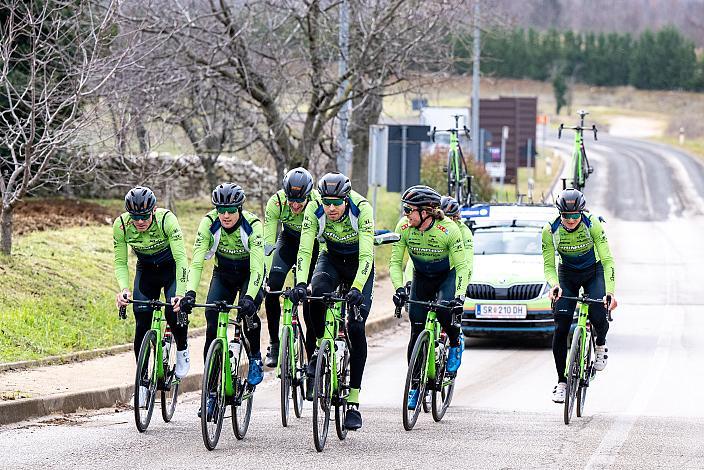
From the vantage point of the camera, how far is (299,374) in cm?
1123

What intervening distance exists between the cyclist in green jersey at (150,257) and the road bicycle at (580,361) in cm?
327

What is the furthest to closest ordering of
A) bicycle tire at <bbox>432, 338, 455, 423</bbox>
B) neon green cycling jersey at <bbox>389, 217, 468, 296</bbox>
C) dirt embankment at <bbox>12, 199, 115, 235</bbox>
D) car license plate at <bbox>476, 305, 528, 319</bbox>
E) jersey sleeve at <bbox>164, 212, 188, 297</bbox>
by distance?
dirt embankment at <bbox>12, 199, 115, 235</bbox> < car license plate at <bbox>476, 305, 528, 319</bbox> < bicycle tire at <bbox>432, 338, 455, 423</bbox> < neon green cycling jersey at <bbox>389, 217, 468, 296</bbox> < jersey sleeve at <bbox>164, 212, 188, 297</bbox>

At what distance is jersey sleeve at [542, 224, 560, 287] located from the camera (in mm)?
11938

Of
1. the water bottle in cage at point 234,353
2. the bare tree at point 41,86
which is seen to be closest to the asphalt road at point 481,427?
the water bottle in cage at point 234,353

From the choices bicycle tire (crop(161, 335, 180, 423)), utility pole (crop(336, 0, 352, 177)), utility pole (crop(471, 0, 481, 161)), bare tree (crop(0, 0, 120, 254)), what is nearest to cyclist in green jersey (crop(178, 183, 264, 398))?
bicycle tire (crop(161, 335, 180, 423))

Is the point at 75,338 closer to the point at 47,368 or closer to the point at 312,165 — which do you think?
the point at 47,368

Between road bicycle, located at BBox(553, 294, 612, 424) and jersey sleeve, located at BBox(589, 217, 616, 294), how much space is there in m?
0.23

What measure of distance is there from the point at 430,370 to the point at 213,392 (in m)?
2.16

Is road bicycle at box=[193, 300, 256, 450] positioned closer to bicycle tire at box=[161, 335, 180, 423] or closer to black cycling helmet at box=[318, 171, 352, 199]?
bicycle tire at box=[161, 335, 180, 423]

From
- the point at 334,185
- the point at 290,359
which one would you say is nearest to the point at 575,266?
the point at 334,185

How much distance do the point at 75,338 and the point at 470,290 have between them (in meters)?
5.50

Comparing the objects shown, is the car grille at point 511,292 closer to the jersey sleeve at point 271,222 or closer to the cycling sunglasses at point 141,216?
the jersey sleeve at point 271,222

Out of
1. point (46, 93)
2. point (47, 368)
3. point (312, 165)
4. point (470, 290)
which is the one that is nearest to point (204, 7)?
point (312, 165)

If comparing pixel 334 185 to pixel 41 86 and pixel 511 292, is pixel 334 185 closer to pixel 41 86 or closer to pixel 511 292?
pixel 511 292
